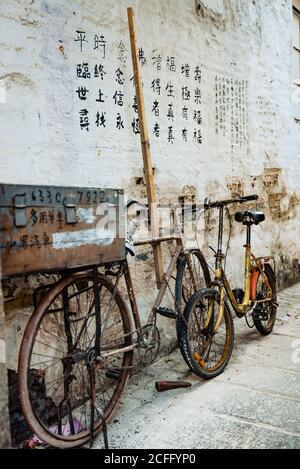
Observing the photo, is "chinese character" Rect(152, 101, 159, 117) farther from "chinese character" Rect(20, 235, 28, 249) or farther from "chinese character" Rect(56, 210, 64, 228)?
"chinese character" Rect(20, 235, 28, 249)

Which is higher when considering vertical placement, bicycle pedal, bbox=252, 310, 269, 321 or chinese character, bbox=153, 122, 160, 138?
chinese character, bbox=153, 122, 160, 138

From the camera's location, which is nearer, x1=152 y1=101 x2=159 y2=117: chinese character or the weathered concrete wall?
the weathered concrete wall

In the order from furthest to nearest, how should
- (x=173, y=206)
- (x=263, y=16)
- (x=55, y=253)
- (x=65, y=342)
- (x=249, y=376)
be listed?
1. (x=263, y=16)
2. (x=173, y=206)
3. (x=249, y=376)
4. (x=65, y=342)
5. (x=55, y=253)

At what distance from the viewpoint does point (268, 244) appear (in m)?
5.44

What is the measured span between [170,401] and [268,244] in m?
3.05

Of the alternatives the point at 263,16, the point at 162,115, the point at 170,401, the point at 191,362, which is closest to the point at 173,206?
the point at 162,115

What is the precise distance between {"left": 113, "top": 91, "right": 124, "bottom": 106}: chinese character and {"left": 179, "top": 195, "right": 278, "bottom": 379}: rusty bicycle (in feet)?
3.28

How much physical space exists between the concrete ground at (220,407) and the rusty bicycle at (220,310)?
16cm

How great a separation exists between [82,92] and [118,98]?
14.1 inches

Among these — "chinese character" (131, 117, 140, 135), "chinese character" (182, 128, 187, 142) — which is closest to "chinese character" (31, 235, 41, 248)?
"chinese character" (131, 117, 140, 135)

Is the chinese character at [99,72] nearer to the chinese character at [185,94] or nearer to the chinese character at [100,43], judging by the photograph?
the chinese character at [100,43]

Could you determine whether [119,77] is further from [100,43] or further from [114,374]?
[114,374]

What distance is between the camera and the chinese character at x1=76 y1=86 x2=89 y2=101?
9.16ft
